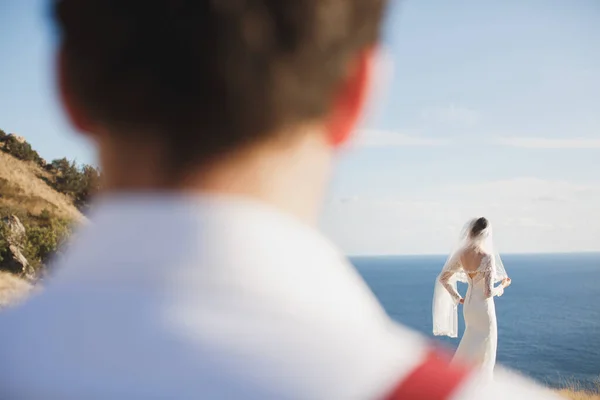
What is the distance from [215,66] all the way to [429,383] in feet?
1.37

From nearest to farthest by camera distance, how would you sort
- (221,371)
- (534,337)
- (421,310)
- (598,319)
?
(221,371) → (534,337) → (598,319) → (421,310)

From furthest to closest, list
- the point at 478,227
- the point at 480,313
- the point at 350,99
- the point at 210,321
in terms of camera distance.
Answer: the point at 480,313 < the point at 478,227 < the point at 350,99 < the point at 210,321

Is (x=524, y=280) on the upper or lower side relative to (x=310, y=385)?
upper

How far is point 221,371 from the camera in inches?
24.4

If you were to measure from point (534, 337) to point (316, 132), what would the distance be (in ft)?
324

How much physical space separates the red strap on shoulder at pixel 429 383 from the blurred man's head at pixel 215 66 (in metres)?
0.31

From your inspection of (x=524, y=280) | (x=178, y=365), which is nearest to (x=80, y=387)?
(x=178, y=365)

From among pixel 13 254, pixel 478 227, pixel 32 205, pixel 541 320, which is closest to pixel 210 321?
pixel 478 227

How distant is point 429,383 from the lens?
63 cm

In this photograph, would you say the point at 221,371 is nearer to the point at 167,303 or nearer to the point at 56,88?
the point at 167,303

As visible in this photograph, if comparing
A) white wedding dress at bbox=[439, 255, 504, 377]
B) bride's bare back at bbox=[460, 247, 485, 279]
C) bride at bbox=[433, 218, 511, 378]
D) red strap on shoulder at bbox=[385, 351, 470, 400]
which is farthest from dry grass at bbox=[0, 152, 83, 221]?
red strap on shoulder at bbox=[385, 351, 470, 400]

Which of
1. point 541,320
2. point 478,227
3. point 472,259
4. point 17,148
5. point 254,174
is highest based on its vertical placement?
point 541,320

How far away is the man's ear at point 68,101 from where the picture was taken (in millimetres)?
792

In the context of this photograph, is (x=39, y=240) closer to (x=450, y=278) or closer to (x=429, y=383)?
(x=450, y=278)
